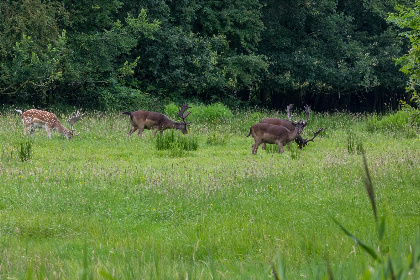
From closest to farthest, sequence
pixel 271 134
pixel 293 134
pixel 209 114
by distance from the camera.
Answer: pixel 271 134
pixel 293 134
pixel 209 114

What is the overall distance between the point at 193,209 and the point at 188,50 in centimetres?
2147

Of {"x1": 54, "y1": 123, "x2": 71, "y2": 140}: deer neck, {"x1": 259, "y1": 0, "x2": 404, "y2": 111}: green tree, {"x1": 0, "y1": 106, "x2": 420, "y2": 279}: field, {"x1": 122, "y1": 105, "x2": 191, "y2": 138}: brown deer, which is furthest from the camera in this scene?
{"x1": 259, "y1": 0, "x2": 404, "y2": 111}: green tree

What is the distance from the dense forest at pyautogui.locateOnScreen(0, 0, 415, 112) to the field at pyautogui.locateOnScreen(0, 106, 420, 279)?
10.6 meters

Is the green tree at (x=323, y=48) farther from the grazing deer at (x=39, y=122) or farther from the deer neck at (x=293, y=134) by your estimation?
the grazing deer at (x=39, y=122)

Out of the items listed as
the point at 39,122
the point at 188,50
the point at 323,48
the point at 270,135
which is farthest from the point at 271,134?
the point at 323,48

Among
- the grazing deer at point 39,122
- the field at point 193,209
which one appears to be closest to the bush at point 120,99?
the grazing deer at point 39,122

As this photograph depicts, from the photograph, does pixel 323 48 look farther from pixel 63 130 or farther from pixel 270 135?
pixel 63 130

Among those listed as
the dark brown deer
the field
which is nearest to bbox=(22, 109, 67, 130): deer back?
the field

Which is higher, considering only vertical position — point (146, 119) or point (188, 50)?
point (188, 50)

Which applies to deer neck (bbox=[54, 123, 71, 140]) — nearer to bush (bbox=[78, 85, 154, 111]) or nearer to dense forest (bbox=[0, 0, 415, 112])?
dense forest (bbox=[0, 0, 415, 112])

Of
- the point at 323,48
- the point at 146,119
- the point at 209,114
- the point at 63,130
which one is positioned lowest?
the point at 209,114

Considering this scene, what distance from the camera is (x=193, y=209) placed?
26.2ft

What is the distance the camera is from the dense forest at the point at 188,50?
81.0 feet

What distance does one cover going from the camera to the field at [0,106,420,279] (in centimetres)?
483
